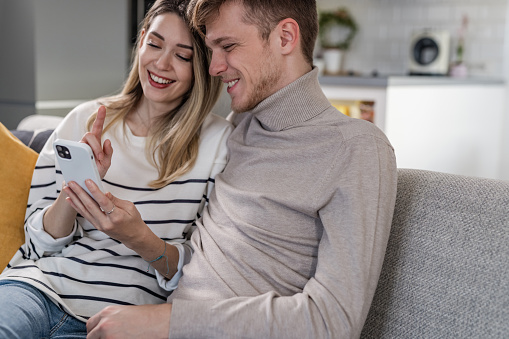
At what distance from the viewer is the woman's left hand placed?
4.24 feet

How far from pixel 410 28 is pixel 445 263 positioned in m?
4.39

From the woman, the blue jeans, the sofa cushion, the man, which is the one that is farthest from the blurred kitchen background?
the blue jeans

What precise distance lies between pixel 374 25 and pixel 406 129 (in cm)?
208

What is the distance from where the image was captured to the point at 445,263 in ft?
4.14

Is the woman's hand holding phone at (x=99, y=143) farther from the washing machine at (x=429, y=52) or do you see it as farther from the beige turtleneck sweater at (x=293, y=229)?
the washing machine at (x=429, y=52)

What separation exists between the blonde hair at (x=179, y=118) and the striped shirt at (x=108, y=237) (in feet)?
0.08

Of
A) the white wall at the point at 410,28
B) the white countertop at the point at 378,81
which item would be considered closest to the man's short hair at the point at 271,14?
the white countertop at the point at 378,81

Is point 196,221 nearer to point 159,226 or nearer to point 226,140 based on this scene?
point 159,226

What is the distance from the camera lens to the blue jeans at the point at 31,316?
52.3 inches

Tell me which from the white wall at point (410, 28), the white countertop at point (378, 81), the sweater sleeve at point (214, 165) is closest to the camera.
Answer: the sweater sleeve at point (214, 165)

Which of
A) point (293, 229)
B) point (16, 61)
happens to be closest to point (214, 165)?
point (293, 229)

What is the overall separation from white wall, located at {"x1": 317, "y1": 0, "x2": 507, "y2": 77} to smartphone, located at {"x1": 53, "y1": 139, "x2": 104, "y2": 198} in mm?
4456

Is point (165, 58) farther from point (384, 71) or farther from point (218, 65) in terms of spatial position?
point (384, 71)

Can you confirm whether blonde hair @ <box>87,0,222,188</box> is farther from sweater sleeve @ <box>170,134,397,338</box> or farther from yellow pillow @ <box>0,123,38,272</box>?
sweater sleeve @ <box>170,134,397,338</box>
